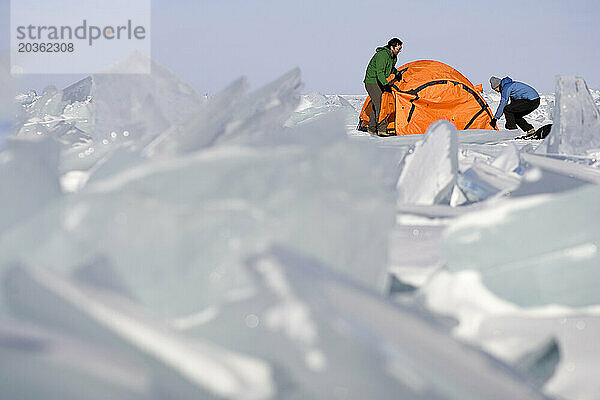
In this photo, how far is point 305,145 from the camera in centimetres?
54

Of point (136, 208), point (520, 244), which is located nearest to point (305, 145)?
point (136, 208)

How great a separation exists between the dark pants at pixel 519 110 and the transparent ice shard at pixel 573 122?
271cm

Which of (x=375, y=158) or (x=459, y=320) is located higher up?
(x=375, y=158)

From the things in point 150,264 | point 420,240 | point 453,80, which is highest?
point 150,264

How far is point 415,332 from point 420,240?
412mm

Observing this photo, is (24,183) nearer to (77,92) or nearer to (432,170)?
(432,170)

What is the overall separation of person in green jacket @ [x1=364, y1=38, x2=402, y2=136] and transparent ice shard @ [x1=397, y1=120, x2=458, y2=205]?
3812mm

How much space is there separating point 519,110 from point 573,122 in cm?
302

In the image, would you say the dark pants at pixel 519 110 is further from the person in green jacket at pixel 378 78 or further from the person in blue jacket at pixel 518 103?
the person in green jacket at pixel 378 78

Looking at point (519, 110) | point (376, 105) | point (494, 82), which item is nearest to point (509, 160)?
point (376, 105)

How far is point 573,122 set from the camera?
2580mm

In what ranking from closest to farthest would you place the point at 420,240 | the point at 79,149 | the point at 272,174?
the point at 272,174 → the point at 420,240 → the point at 79,149

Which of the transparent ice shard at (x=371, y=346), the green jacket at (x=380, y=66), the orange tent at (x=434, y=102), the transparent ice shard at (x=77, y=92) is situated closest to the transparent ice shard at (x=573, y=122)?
the orange tent at (x=434, y=102)

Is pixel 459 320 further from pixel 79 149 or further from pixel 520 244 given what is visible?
pixel 79 149
